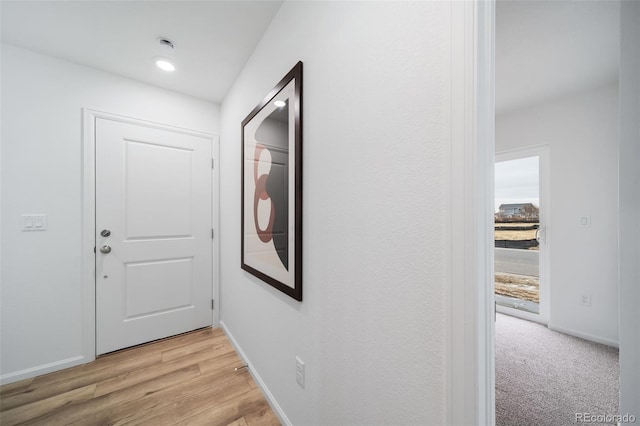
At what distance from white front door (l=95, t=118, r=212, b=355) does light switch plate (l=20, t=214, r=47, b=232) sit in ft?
0.98

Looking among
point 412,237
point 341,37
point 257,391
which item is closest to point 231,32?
point 341,37

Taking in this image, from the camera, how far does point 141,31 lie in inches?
62.6

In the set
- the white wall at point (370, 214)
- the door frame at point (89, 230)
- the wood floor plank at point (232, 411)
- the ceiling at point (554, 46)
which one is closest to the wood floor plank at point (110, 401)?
the wood floor plank at point (232, 411)

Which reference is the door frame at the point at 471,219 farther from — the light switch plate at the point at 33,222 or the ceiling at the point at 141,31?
the light switch plate at the point at 33,222

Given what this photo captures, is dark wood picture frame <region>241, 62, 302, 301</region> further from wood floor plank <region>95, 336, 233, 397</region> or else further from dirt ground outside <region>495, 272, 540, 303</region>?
dirt ground outside <region>495, 272, 540, 303</region>

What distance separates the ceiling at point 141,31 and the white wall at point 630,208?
1687 mm

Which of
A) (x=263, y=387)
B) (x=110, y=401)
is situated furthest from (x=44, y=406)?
(x=263, y=387)

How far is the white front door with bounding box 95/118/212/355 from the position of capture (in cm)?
203

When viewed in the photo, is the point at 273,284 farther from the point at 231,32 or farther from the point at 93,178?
the point at 93,178

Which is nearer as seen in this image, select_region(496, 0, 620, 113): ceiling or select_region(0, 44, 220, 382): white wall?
select_region(496, 0, 620, 113): ceiling

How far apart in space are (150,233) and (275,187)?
154cm

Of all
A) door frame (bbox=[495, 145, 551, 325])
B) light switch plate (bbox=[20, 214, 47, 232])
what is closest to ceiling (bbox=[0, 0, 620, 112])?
door frame (bbox=[495, 145, 551, 325])

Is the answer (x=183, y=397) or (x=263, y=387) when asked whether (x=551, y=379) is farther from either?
(x=183, y=397)

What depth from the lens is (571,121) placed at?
2529 mm
